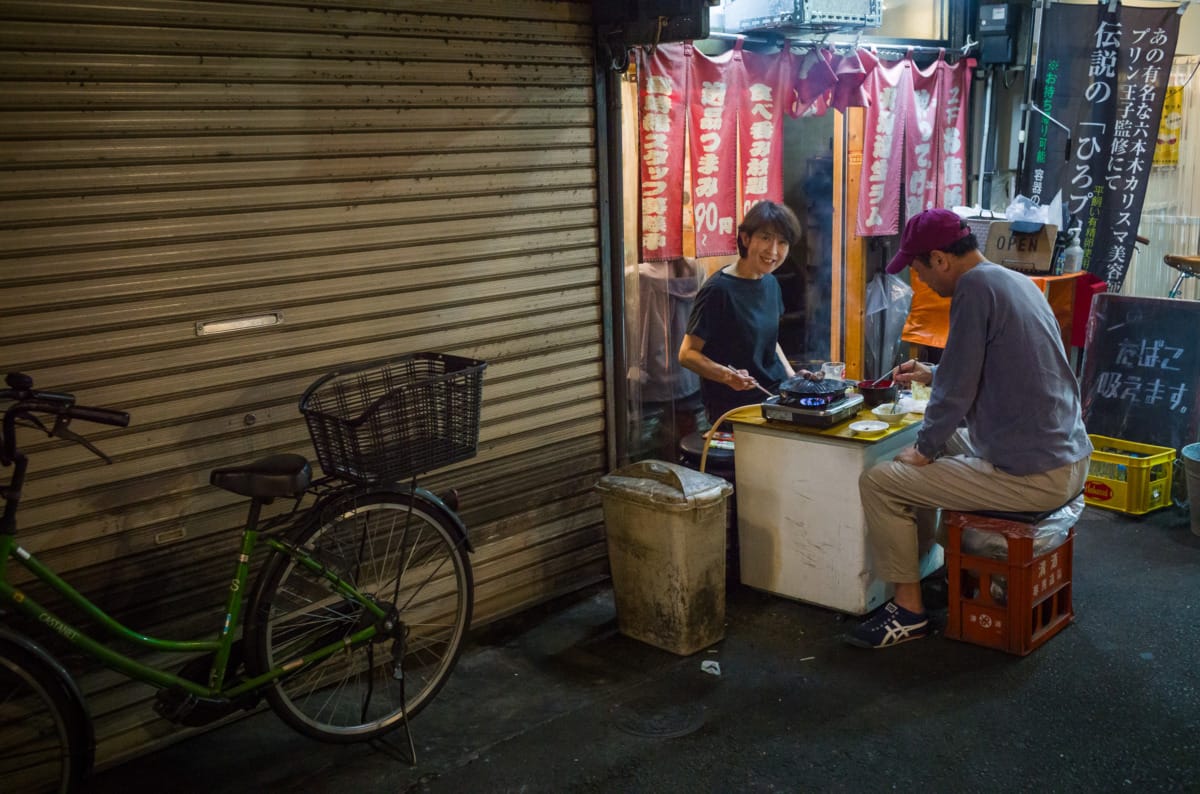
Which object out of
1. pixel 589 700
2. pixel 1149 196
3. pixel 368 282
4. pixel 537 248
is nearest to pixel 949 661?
pixel 589 700

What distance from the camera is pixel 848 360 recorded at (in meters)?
9.82

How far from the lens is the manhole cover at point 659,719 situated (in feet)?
17.2

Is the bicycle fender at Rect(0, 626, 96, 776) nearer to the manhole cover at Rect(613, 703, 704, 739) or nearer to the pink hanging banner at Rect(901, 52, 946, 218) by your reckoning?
the manhole cover at Rect(613, 703, 704, 739)

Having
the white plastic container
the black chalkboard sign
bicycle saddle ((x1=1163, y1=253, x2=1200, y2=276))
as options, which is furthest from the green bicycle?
bicycle saddle ((x1=1163, y1=253, x2=1200, y2=276))

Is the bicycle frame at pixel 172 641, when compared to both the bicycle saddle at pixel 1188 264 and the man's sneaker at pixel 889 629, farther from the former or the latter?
the bicycle saddle at pixel 1188 264

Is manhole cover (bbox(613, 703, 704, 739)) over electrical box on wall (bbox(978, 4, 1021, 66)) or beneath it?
beneath

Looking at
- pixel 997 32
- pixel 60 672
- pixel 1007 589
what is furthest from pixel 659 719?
pixel 997 32

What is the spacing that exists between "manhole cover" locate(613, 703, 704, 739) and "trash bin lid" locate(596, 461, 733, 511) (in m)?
1.10

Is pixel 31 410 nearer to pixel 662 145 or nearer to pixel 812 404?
pixel 812 404

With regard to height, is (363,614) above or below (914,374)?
below

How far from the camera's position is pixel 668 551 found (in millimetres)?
5953

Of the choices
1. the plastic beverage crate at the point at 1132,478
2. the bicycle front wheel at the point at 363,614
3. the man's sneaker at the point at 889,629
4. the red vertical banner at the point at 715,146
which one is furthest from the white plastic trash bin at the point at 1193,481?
the bicycle front wheel at the point at 363,614

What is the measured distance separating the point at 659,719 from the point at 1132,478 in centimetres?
490

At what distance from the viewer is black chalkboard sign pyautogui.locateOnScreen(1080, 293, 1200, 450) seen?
8289 millimetres
